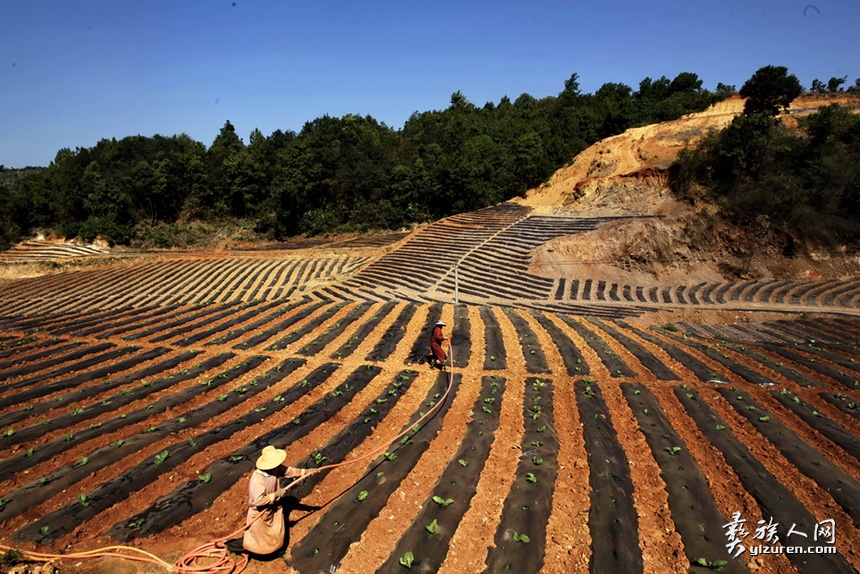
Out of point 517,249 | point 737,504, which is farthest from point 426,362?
point 517,249

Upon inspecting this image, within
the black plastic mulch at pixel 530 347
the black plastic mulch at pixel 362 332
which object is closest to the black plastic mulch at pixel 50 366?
the black plastic mulch at pixel 362 332

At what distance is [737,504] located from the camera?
5668 millimetres

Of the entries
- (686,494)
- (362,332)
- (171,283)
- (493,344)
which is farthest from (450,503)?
(171,283)

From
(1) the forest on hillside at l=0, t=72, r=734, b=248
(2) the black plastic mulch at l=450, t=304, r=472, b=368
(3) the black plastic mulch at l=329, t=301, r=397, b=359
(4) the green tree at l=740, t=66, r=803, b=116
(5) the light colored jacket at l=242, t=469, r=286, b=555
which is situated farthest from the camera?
(1) the forest on hillside at l=0, t=72, r=734, b=248

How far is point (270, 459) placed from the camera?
481 centimetres

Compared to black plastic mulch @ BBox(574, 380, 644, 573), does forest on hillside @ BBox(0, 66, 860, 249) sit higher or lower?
higher

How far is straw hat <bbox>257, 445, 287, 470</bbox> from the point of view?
476cm

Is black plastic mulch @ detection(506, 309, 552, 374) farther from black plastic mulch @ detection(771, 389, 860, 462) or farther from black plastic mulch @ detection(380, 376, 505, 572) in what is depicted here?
black plastic mulch @ detection(771, 389, 860, 462)

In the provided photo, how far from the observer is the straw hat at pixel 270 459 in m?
4.76

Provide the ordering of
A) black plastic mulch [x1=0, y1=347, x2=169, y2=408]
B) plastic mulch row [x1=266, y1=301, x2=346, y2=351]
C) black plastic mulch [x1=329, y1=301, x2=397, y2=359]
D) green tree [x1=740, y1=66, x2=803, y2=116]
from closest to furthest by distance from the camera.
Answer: black plastic mulch [x1=0, y1=347, x2=169, y2=408] < black plastic mulch [x1=329, y1=301, x2=397, y2=359] < plastic mulch row [x1=266, y1=301, x2=346, y2=351] < green tree [x1=740, y1=66, x2=803, y2=116]

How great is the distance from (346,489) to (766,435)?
740 cm

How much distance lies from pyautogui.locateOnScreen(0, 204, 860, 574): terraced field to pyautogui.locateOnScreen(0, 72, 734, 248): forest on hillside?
30675mm

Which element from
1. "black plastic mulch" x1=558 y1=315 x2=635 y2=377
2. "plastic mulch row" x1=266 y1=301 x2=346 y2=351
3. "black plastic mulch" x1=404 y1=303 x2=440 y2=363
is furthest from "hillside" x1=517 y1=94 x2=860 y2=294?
"plastic mulch row" x1=266 y1=301 x2=346 y2=351

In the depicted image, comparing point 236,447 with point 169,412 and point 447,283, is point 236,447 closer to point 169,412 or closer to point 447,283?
point 169,412
